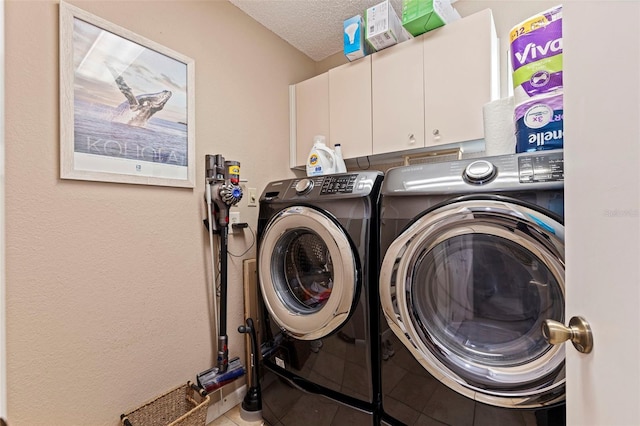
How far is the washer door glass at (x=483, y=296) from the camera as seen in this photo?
775mm

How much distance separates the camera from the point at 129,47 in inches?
50.9

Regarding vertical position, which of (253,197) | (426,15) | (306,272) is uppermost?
(426,15)

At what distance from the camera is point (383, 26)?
5.26ft

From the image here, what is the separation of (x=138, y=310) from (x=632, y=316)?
161 cm

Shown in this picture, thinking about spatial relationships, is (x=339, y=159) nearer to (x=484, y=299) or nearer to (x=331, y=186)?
(x=331, y=186)

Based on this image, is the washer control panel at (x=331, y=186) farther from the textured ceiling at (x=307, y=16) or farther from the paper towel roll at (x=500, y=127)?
the textured ceiling at (x=307, y=16)

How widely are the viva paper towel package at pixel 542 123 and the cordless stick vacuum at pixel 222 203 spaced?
1267 millimetres

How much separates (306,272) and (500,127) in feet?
3.45

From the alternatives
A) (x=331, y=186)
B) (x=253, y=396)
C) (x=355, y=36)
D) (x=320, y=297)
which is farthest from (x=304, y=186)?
(x=253, y=396)

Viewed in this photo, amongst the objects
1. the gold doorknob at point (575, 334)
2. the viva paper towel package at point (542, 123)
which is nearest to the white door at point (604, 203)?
the gold doorknob at point (575, 334)

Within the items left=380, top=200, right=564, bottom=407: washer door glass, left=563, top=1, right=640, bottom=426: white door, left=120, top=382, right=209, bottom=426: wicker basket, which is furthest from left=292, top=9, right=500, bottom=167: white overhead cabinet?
left=120, top=382, right=209, bottom=426: wicker basket

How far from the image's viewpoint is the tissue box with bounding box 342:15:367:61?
5.71 ft

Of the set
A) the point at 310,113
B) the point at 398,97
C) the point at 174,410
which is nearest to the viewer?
the point at 174,410

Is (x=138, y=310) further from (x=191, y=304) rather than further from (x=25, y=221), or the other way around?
(x=25, y=221)
